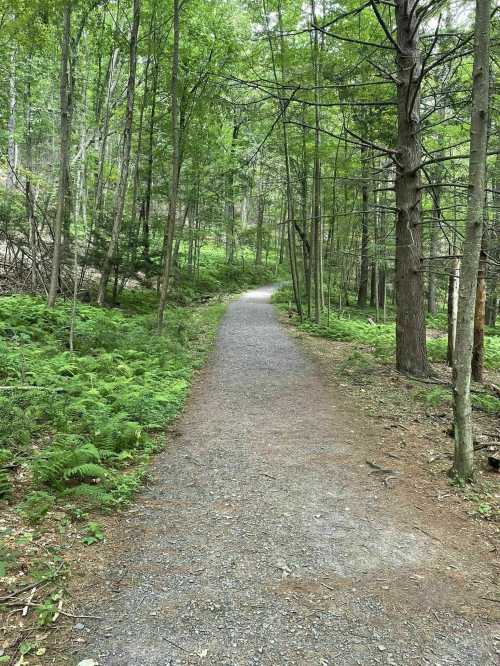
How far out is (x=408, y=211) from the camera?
7648mm

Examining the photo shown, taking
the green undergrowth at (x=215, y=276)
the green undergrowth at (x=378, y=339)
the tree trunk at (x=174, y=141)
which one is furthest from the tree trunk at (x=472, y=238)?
the green undergrowth at (x=215, y=276)

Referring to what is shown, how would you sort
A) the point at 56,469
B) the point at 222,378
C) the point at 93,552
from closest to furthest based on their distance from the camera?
the point at 93,552, the point at 56,469, the point at 222,378

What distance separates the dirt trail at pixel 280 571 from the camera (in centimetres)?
240

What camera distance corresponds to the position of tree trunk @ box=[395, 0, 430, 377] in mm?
7137

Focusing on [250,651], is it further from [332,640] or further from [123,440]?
[123,440]

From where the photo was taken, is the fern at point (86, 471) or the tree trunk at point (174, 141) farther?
the tree trunk at point (174, 141)

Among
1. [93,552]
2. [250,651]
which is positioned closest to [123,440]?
[93,552]

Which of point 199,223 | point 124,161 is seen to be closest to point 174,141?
point 124,161

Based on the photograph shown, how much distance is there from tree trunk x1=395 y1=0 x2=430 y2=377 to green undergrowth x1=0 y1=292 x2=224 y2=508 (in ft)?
13.6

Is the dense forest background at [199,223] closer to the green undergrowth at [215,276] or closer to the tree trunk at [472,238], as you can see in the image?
the tree trunk at [472,238]

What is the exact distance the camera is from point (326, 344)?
39.2ft

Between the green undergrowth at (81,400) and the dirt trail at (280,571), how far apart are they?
1.57 ft

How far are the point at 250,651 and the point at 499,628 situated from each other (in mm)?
1528

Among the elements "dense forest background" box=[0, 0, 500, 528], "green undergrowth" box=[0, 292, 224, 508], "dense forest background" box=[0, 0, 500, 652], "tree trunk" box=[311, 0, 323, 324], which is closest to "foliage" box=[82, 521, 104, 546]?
"dense forest background" box=[0, 0, 500, 652]
